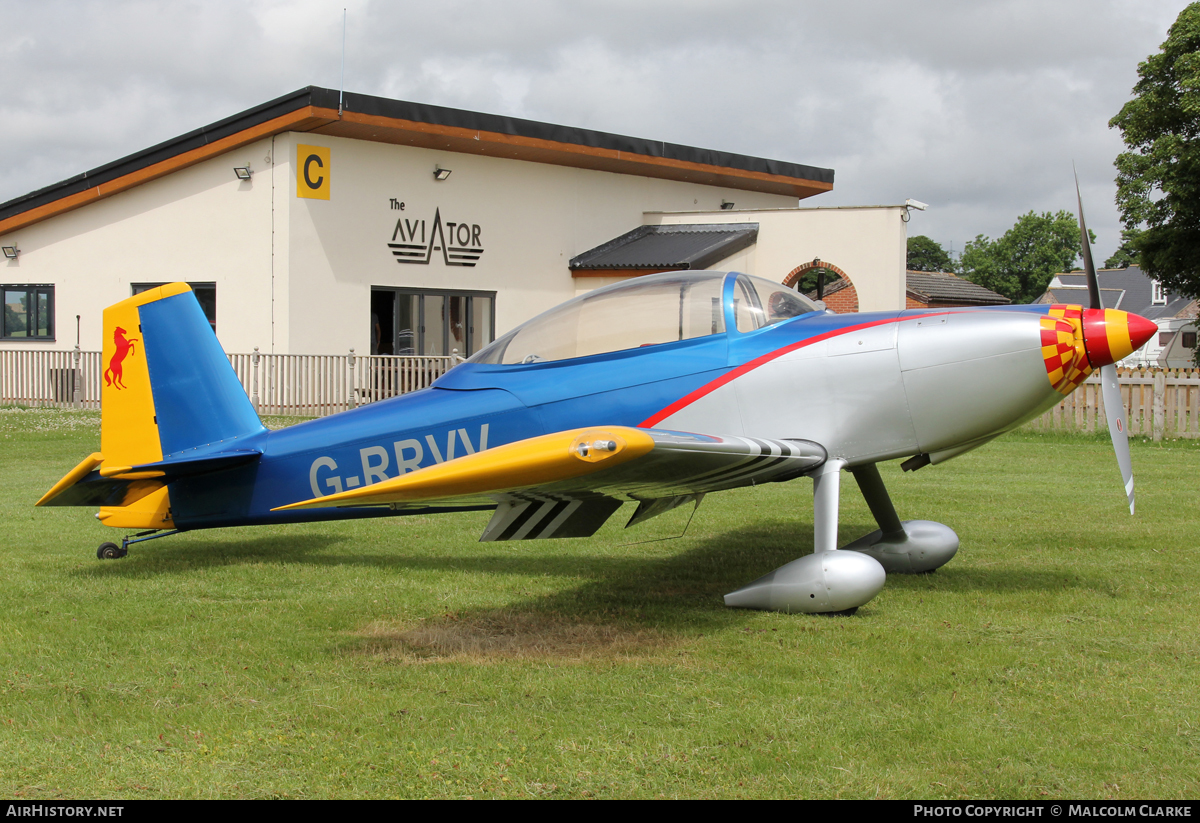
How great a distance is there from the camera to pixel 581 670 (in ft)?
15.8

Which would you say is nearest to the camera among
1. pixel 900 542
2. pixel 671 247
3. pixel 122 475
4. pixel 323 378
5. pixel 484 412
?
pixel 484 412

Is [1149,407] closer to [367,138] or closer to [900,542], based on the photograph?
[900,542]

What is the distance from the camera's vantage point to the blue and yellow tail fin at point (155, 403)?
6.77 metres

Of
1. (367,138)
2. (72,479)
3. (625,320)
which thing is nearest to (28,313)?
(367,138)

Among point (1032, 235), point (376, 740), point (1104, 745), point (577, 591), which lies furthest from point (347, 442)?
point (1032, 235)

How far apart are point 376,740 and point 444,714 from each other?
376 mm

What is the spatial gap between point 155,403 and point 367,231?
15.5m

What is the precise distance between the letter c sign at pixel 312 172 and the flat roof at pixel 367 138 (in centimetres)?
41

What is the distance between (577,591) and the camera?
6512 millimetres

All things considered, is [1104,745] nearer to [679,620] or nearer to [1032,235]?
[679,620]

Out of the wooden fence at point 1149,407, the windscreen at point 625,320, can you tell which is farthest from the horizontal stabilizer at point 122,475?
the wooden fence at point 1149,407

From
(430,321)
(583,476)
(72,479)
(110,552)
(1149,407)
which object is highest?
(430,321)

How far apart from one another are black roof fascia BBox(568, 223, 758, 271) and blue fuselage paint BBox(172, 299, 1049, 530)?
16.1 metres

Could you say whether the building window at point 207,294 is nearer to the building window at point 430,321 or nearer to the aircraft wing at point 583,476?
the building window at point 430,321
